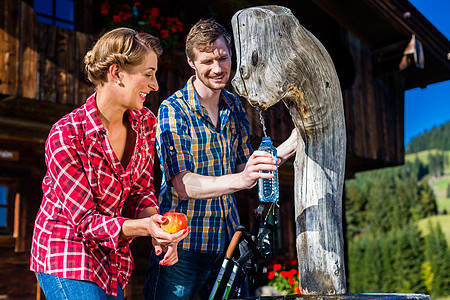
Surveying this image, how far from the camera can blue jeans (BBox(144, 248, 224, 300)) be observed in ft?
8.73

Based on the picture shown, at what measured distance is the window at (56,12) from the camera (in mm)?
7781

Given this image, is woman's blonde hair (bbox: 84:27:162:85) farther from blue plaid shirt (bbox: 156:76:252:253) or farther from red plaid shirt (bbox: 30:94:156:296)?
blue plaid shirt (bbox: 156:76:252:253)

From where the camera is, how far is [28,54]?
235 inches

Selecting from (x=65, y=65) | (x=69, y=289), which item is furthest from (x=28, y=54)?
(x=69, y=289)

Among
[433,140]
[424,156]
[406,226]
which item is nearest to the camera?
[406,226]

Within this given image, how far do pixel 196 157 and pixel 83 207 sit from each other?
0.73m

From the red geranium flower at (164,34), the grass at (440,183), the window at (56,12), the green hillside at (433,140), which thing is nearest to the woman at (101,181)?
the red geranium flower at (164,34)

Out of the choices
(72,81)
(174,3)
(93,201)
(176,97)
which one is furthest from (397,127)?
(93,201)

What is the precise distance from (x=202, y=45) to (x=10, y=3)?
409cm

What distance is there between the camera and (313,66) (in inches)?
90.7

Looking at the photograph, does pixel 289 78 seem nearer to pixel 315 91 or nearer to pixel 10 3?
pixel 315 91

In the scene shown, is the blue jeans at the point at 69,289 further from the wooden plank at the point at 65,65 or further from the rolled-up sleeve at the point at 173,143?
the wooden plank at the point at 65,65

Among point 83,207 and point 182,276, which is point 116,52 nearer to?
point 83,207

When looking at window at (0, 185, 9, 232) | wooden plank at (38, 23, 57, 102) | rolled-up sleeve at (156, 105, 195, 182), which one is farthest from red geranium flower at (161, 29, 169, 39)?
rolled-up sleeve at (156, 105, 195, 182)
